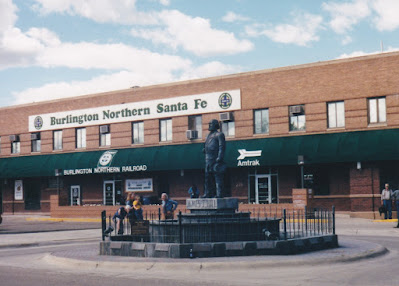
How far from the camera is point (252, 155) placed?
1359 inches

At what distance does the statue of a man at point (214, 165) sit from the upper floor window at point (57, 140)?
98.5 feet

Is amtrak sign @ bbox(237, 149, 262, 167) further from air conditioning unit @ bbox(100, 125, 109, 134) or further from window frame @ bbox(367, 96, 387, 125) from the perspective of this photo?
air conditioning unit @ bbox(100, 125, 109, 134)

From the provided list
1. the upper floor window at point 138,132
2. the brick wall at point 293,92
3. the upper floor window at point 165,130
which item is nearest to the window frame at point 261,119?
the brick wall at point 293,92

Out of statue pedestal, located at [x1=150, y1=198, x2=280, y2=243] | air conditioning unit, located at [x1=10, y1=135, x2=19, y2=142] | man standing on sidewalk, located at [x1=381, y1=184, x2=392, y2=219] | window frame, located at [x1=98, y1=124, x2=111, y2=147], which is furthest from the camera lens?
air conditioning unit, located at [x1=10, y1=135, x2=19, y2=142]

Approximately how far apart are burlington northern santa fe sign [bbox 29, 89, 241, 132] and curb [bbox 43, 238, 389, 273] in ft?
76.2

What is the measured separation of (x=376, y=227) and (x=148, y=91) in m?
20.5

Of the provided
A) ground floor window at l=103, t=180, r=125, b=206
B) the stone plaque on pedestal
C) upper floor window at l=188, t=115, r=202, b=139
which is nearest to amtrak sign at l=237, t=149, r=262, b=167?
upper floor window at l=188, t=115, r=202, b=139

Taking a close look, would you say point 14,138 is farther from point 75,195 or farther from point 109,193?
point 109,193

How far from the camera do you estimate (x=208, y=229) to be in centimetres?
1520

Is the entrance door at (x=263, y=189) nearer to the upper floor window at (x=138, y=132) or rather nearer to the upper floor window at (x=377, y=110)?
the upper floor window at (x=377, y=110)

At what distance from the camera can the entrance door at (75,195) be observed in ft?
144

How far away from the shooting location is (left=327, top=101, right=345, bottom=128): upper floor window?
3328 centimetres

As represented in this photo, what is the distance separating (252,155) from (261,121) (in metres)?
2.57

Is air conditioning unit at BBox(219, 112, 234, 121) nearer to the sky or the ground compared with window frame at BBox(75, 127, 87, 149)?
nearer to the sky
